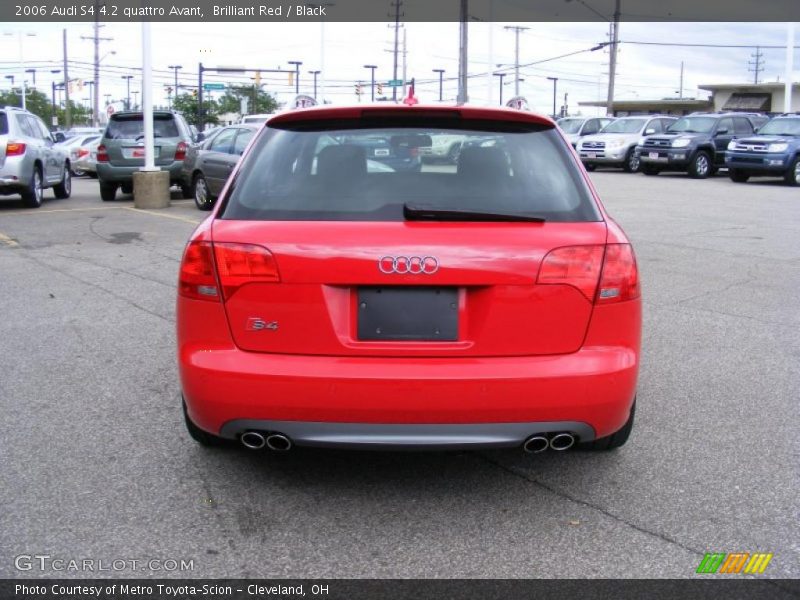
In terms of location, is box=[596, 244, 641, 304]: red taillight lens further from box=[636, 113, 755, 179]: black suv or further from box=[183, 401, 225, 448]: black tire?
box=[636, 113, 755, 179]: black suv

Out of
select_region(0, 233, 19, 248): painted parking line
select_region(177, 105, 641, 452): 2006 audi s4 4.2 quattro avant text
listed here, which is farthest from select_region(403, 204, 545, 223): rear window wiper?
select_region(0, 233, 19, 248): painted parking line

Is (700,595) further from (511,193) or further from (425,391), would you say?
(511,193)

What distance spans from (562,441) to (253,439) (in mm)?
1246

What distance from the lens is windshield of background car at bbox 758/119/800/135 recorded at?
2414 centimetres

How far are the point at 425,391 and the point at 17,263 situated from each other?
813 centimetres

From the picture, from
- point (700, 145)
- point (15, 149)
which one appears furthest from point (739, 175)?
point (15, 149)

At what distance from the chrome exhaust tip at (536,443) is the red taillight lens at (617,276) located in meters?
0.59

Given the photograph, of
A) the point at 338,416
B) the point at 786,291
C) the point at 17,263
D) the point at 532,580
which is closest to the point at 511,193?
the point at 338,416

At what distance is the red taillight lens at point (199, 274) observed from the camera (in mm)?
3561

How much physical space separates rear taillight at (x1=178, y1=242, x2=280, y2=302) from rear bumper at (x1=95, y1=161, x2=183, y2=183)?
49.3 ft

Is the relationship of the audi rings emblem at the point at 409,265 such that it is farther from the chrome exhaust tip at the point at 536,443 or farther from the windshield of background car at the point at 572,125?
the windshield of background car at the point at 572,125

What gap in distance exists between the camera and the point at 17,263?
10.1 meters

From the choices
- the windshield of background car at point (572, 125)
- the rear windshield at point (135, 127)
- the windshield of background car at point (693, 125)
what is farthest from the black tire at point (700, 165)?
the rear windshield at point (135, 127)
